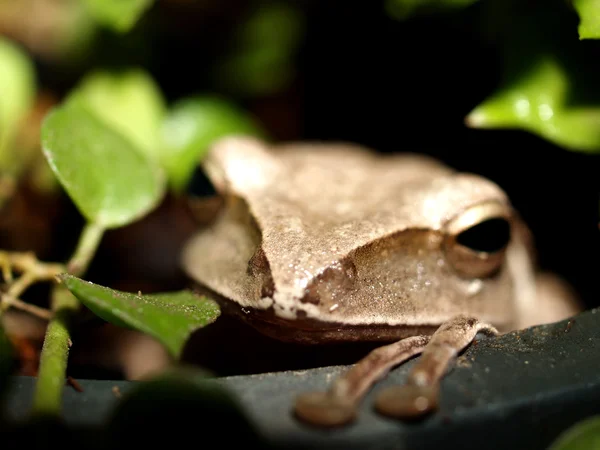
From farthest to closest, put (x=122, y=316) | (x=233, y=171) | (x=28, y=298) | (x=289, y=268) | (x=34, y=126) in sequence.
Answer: (x=34, y=126) < (x=28, y=298) < (x=233, y=171) < (x=289, y=268) < (x=122, y=316)

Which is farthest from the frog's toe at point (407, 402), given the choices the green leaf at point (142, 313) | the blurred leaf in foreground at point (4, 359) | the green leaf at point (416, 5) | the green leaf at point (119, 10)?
the green leaf at point (119, 10)

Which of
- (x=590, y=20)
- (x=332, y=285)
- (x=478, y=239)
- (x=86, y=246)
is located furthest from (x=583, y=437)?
(x=86, y=246)

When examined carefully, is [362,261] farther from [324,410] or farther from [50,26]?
[50,26]

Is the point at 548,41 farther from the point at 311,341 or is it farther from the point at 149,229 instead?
the point at 149,229

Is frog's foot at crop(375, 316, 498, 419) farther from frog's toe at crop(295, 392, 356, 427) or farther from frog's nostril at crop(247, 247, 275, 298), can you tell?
frog's nostril at crop(247, 247, 275, 298)

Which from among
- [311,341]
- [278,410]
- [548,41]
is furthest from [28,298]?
[548,41]

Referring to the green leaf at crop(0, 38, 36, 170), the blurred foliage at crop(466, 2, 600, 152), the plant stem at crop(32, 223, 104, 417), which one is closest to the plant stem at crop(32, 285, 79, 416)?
the plant stem at crop(32, 223, 104, 417)

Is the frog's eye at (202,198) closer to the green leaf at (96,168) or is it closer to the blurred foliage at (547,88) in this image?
the green leaf at (96,168)
